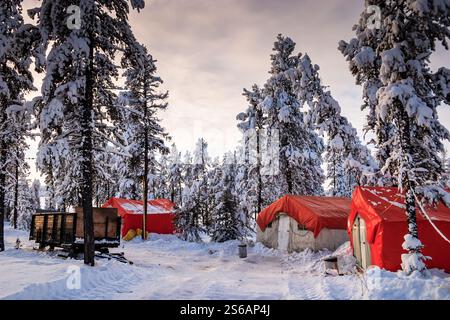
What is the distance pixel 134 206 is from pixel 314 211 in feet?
60.8

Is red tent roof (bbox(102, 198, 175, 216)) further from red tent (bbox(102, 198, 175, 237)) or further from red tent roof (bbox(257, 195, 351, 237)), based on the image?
red tent roof (bbox(257, 195, 351, 237))

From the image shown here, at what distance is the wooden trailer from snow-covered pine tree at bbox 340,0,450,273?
506 inches

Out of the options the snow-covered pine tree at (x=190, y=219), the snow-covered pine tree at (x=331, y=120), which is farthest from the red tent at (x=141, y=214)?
the snow-covered pine tree at (x=331, y=120)

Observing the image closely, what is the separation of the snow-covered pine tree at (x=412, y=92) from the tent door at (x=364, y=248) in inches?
126

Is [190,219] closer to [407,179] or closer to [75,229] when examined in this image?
[75,229]

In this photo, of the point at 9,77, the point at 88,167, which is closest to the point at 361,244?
the point at 88,167

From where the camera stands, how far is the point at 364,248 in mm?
14078

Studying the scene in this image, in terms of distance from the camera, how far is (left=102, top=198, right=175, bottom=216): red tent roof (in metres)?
31.6

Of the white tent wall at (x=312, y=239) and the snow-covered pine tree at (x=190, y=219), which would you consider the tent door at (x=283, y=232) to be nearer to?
the white tent wall at (x=312, y=239)

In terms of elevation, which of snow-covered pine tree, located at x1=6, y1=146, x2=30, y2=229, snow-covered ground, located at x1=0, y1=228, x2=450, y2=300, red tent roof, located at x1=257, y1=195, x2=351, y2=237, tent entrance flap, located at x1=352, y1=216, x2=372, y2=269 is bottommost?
snow-covered ground, located at x1=0, y1=228, x2=450, y2=300

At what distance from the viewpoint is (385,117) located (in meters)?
10.3

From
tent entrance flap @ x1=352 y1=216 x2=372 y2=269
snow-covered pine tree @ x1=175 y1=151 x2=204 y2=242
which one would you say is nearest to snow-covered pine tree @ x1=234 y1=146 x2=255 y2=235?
snow-covered pine tree @ x1=175 y1=151 x2=204 y2=242
